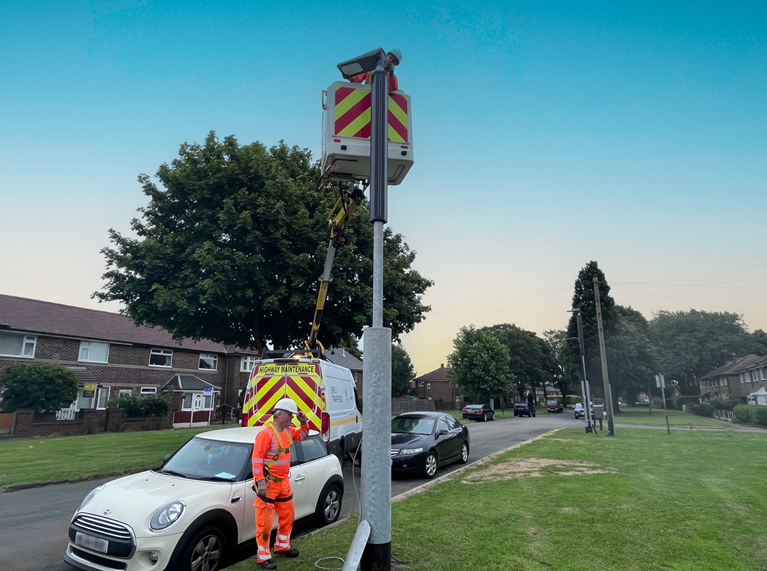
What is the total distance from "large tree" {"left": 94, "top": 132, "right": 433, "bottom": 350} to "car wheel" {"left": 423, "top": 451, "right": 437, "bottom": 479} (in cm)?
564

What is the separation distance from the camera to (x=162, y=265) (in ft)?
46.2

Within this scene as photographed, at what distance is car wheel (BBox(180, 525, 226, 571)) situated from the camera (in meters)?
4.65

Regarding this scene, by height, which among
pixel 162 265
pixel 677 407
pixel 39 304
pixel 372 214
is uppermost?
pixel 39 304

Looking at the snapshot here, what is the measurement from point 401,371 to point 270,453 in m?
67.8

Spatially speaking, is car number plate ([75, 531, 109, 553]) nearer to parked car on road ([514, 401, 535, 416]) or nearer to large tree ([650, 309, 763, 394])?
parked car on road ([514, 401, 535, 416])

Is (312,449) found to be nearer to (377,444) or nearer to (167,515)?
(167,515)

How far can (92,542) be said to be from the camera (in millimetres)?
4680

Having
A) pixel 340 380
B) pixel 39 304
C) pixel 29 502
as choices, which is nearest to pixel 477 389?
pixel 39 304

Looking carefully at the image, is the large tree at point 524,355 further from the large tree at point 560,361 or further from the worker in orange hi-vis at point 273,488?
the worker in orange hi-vis at point 273,488

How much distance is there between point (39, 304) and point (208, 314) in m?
23.6

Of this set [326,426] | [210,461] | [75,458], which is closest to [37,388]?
[75,458]

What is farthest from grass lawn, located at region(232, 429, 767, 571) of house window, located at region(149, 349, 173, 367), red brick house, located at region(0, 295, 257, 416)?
house window, located at region(149, 349, 173, 367)

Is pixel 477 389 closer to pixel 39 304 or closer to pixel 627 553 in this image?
pixel 39 304

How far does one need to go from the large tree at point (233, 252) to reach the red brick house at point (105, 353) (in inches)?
614
